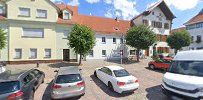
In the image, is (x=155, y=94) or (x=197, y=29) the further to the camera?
(x=197, y=29)

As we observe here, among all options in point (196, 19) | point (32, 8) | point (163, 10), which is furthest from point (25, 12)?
point (196, 19)

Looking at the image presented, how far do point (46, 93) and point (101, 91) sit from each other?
377cm

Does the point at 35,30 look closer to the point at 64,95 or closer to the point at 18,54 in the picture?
the point at 18,54

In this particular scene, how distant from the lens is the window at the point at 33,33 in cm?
2541

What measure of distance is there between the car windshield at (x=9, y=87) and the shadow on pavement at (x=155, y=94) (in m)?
7.35

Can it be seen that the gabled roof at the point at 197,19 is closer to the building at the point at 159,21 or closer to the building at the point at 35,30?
the building at the point at 159,21

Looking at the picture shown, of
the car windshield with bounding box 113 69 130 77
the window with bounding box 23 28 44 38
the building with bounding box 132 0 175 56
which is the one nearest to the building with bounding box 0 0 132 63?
the window with bounding box 23 28 44 38

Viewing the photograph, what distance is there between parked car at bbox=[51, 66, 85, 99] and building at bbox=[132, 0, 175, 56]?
90.1 ft

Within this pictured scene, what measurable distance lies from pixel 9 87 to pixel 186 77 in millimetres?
8202

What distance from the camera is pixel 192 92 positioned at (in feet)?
25.5

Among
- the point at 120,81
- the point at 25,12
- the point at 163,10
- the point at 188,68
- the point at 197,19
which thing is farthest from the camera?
the point at 197,19

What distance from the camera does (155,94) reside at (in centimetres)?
1156

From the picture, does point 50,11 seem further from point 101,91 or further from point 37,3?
point 101,91

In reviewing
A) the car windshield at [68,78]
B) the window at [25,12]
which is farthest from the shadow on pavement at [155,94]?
the window at [25,12]
